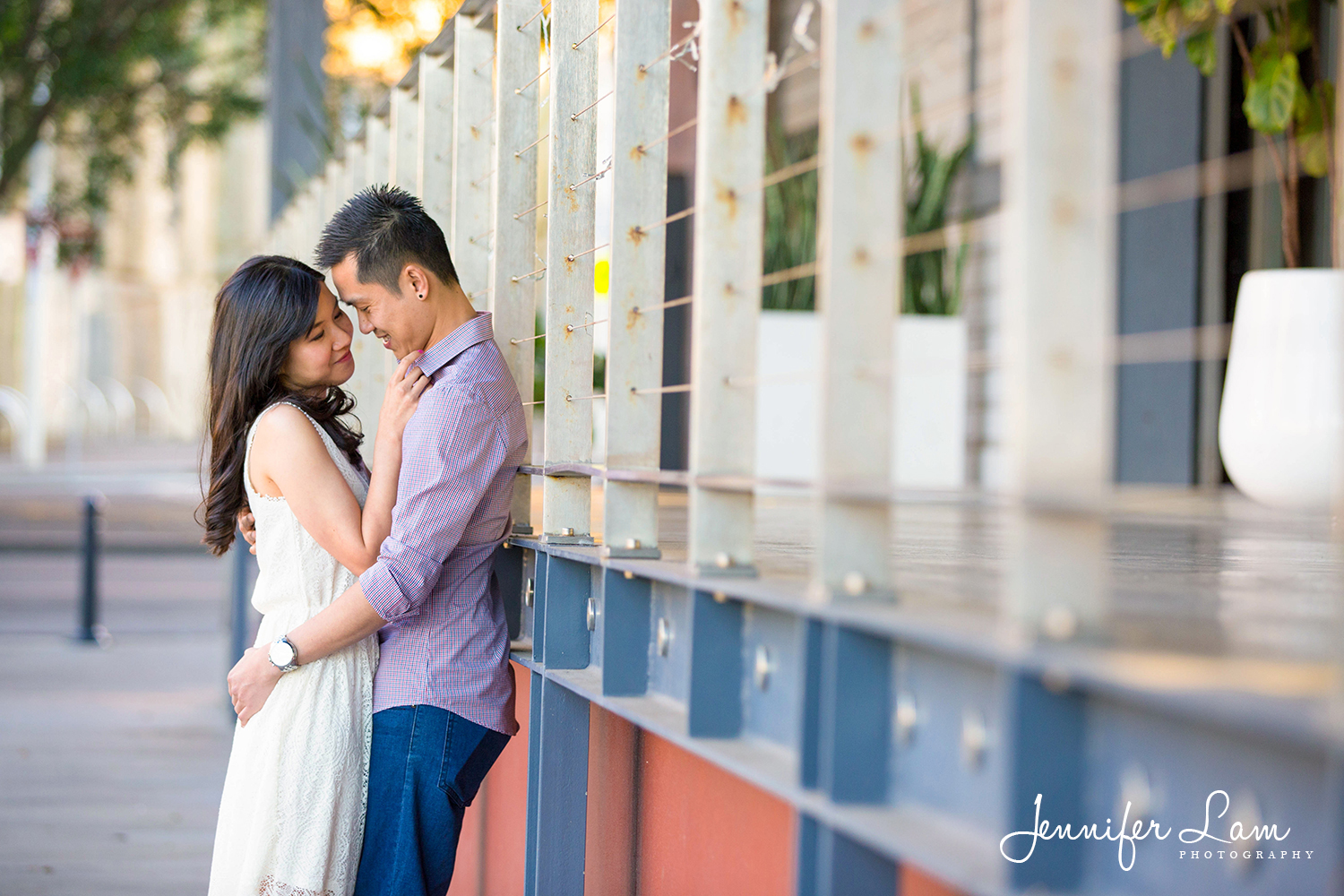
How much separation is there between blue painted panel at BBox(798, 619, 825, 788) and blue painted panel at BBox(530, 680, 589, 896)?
0.97 metres

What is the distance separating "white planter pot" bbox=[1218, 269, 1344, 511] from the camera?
3.06 metres

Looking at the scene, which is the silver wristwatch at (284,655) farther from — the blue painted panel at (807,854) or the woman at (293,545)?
the blue painted panel at (807,854)

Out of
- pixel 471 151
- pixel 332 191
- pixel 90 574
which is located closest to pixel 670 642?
pixel 471 151

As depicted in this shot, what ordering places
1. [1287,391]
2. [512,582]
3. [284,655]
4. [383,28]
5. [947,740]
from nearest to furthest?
1. [947,740]
2. [284,655]
3. [512,582]
4. [1287,391]
5. [383,28]

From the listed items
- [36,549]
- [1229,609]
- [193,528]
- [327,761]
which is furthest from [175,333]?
[1229,609]

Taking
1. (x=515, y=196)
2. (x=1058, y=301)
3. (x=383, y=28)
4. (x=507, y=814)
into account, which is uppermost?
(x=383, y=28)

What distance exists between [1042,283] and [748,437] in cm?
71

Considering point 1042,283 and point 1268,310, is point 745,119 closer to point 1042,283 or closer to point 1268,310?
point 1042,283

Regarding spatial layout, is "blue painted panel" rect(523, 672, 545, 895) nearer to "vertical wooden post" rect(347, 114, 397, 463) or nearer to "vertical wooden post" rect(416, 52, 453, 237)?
"vertical wooden post" rect(416, 52, 453, 237)

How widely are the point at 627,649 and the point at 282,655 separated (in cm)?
66

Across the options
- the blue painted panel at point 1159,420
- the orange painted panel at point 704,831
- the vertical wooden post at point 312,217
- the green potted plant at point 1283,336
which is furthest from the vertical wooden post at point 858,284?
the vertical wooden post at point 312,217

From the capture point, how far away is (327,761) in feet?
7.47

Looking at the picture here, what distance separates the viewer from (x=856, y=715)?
131 centimetres

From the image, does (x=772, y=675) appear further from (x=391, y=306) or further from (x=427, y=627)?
(x=391, y=306)
